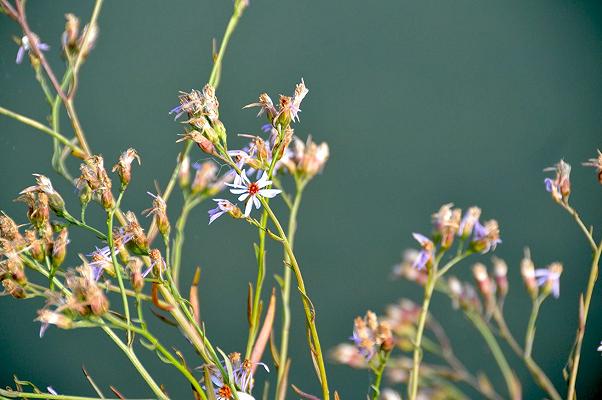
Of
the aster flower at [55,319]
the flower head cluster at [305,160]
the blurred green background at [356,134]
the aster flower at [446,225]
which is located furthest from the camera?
the blurred green background at [356,134]

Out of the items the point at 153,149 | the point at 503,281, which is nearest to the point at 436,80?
the point at 153,149

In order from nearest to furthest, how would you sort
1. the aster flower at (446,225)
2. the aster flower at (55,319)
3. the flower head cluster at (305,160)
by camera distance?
1. the aster flower at (55,319)
2. the aster flower at (446,225)
3. the flower head cluster at (305,160)

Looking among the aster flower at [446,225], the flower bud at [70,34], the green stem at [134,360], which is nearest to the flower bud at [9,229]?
the green stem at [134,360]

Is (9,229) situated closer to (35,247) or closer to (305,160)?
(35,247)

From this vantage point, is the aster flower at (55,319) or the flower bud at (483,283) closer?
the aster flower at (55,319)

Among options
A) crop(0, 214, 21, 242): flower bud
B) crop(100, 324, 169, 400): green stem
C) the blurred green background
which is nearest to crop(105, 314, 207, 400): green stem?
crop(100, 324, 169, 400): green stem

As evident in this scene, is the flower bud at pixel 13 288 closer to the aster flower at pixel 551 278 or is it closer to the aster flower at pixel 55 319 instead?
the aster flower at pixel 55 319

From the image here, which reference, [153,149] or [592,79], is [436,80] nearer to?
[592,79]
